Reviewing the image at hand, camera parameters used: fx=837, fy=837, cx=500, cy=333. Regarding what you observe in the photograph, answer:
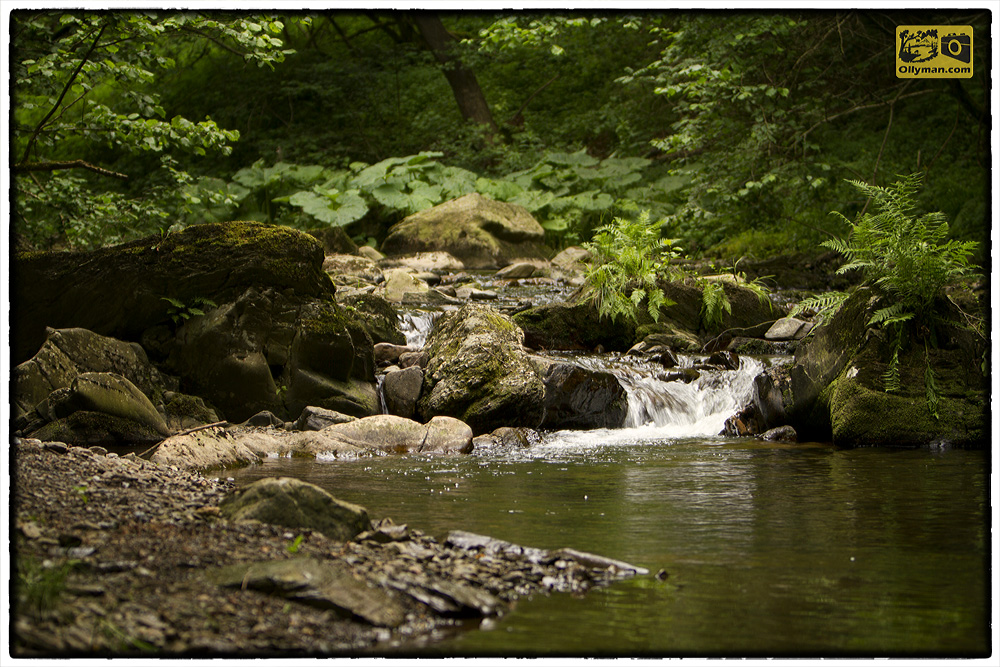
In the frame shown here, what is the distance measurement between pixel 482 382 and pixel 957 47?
176 inches

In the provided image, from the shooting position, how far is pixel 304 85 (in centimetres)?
1280

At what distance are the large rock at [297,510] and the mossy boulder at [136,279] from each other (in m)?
4.05

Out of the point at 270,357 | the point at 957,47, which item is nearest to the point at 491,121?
the point at 270,357

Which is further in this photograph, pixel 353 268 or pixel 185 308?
pixel 353 268

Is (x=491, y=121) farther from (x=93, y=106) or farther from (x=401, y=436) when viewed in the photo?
(x=401, y=436)

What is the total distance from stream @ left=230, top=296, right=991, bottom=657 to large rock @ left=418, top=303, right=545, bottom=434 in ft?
1.30

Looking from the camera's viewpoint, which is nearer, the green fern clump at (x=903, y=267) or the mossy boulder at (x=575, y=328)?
the green fern clump at (x=903, y=267)

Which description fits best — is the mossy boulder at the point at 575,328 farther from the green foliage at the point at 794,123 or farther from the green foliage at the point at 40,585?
the green foliage at the point at 40,585

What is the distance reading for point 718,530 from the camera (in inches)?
158

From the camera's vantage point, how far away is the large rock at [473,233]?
600 inches

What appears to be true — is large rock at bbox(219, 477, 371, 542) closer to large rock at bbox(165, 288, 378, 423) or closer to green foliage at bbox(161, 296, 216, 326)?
large rock at bbox(165, 288, 378, 423)

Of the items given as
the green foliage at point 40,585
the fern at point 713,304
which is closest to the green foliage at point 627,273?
the fern at point 713,304

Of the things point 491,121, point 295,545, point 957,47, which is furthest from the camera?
point 491,121

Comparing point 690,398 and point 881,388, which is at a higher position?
point 881,388
